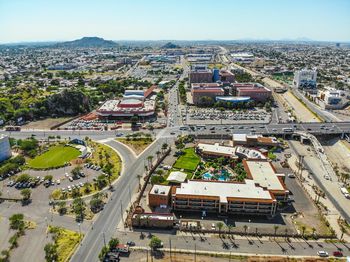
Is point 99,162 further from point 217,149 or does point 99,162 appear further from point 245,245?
point 245,245

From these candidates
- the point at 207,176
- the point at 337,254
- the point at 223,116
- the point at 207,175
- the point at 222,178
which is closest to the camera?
the point at 337,254

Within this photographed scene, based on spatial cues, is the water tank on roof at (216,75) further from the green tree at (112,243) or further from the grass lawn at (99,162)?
the green tree at (112,243)

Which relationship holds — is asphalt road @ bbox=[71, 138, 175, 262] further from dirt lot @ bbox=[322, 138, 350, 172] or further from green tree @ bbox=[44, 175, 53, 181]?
dirt lot @ bbox=[322, 138, 350, 172]

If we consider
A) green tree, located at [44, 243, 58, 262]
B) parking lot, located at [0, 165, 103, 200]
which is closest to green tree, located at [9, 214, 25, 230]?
parking lot, located at [0, 165, 103, 200]

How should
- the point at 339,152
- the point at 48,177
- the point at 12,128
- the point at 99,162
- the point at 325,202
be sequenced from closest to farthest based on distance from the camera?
the point at 325,202, the point at 48,177, the point at 99,162, the point at 339,152, the point at 12,128

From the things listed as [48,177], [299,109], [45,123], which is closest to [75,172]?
[48,177]

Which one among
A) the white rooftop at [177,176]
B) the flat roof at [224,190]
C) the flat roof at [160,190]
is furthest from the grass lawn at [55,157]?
the flat roof at [224,190]
